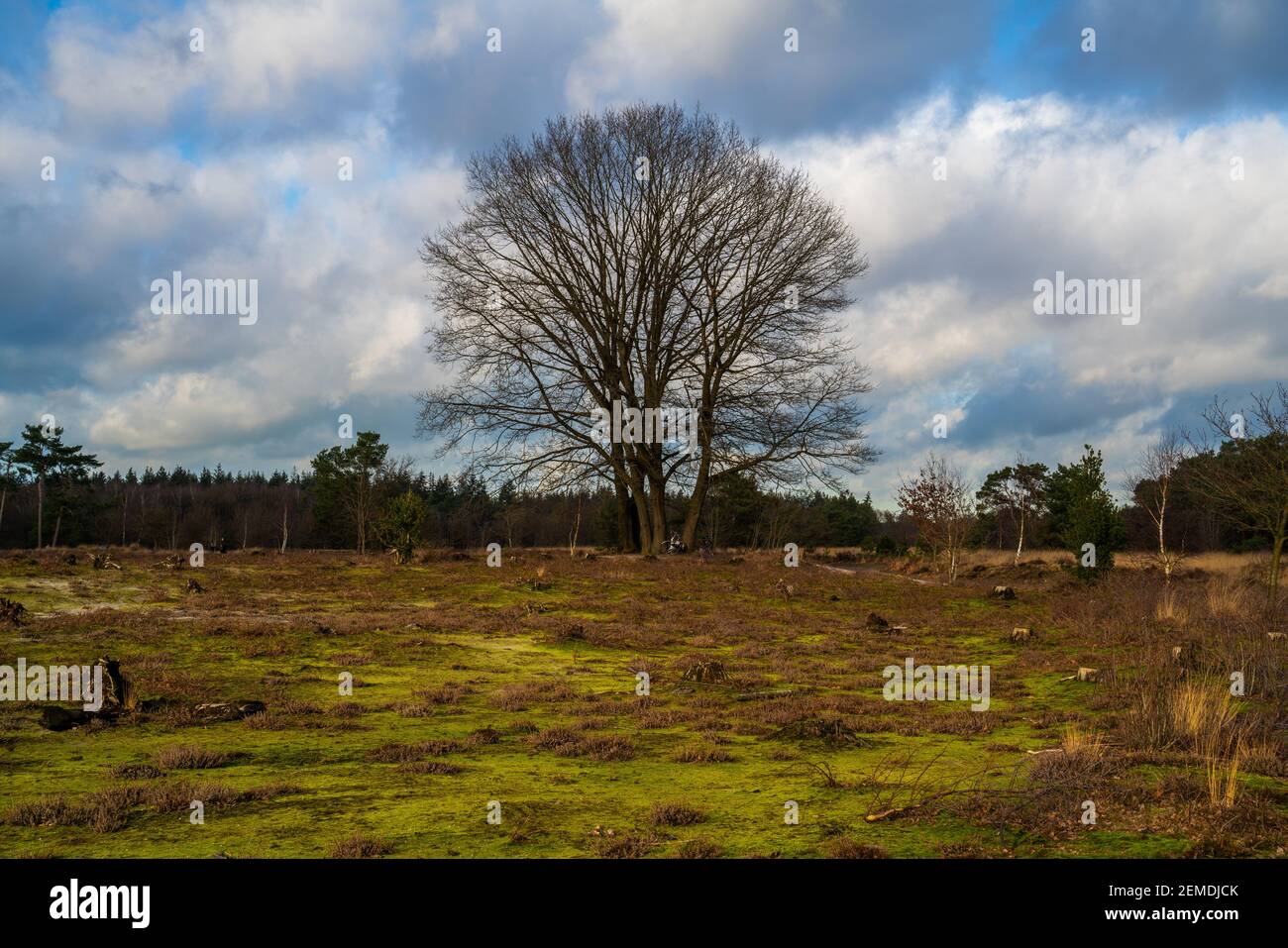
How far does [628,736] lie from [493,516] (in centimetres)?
4221

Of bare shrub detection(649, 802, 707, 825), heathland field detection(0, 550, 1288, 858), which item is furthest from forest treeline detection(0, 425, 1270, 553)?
bare shrub detection(649, 802, 707, 825)

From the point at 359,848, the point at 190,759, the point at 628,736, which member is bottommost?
the point at 628,736

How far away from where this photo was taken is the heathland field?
17.4 ft

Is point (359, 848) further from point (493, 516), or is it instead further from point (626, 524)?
point (493, 516)

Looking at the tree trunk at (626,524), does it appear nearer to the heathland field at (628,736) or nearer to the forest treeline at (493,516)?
the forest treeline at (493,516)

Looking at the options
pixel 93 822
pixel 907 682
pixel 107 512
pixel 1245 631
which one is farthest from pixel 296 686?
pixel 107 512

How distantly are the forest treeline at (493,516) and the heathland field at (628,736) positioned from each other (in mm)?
14014

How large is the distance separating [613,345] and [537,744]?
26.1 m

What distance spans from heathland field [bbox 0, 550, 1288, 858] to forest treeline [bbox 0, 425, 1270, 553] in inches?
552

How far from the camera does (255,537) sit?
93.2 m

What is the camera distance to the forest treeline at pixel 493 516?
122ft

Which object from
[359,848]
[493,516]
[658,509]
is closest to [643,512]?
[658,509]

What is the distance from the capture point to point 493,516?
1965 inches

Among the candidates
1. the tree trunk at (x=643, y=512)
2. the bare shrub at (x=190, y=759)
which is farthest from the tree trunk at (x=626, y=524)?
the bare shrub at (x=190, y=759)
